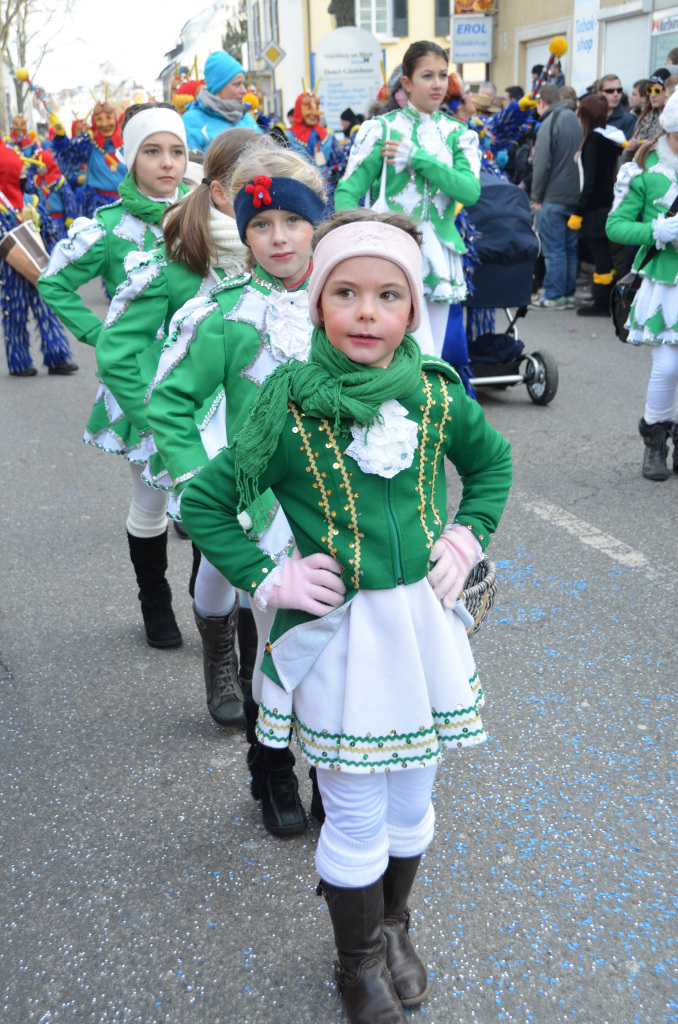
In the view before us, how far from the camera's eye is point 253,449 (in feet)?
6.11

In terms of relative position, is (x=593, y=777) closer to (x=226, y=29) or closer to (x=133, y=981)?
(x=133, y=981)

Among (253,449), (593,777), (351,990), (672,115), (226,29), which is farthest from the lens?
(226,29)

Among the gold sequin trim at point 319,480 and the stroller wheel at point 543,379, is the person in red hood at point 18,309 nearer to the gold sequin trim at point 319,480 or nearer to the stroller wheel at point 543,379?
the stroller wheel at point 543,379

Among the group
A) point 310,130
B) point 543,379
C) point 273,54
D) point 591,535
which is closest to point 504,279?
point 543,379

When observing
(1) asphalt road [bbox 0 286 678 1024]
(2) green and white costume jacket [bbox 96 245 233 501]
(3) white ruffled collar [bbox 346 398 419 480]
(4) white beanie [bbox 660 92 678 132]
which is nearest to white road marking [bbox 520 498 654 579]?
(1) asphalt road [bbox 0 286 678 1024]

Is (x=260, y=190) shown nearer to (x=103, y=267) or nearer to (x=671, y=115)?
(x=103, y=267)

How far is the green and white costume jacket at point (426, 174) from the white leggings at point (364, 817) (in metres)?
4.20

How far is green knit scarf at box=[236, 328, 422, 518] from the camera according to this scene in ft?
6.00

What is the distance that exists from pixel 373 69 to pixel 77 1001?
1693 cm

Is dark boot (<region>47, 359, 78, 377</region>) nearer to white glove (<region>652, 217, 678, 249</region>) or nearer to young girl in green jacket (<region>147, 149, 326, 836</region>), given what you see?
white glove (<region>652, 217, 678, 249</region>)

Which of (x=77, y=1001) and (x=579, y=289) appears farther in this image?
(x=579, y=289)

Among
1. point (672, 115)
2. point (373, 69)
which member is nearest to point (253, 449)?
point (672, 115)

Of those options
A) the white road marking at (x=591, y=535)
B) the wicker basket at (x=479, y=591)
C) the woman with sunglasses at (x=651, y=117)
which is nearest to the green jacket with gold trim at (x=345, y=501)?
the wicker basket at (x=479, y=591)

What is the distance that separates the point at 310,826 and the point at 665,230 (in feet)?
11.3
